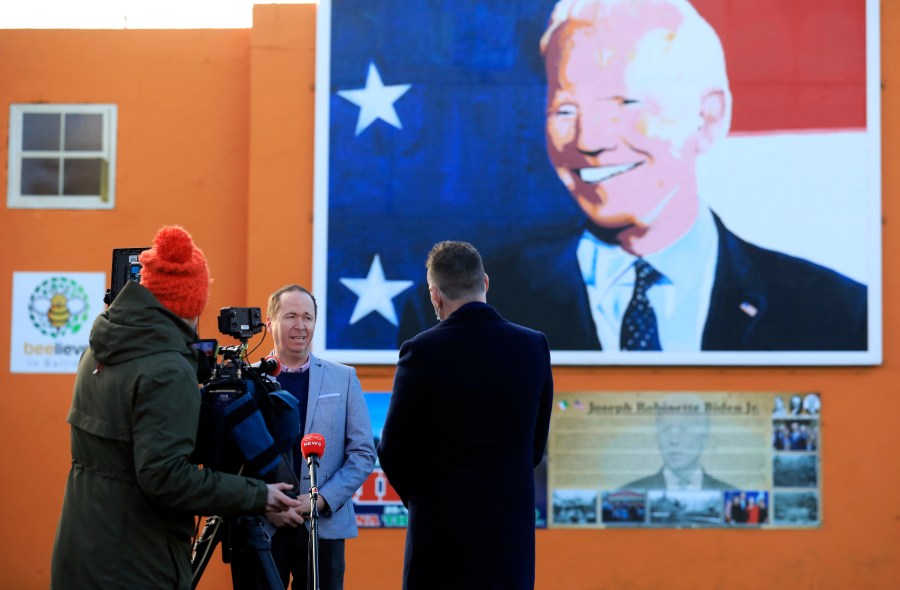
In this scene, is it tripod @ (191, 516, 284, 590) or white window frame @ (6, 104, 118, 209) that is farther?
white window frame @ (6, 104, 118, 209)

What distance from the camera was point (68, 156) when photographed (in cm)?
739

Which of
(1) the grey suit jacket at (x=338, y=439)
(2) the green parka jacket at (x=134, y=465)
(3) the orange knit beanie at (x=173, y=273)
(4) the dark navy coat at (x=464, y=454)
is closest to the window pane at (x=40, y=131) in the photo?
(1) the grey suit jacket at (x=338, y=439)

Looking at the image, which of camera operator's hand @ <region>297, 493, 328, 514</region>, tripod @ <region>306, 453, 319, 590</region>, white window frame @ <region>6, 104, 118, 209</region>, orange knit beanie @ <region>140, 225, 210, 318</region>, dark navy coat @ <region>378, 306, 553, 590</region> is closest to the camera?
orange knit beanie @ <region>140, 225, 210, 318</region>

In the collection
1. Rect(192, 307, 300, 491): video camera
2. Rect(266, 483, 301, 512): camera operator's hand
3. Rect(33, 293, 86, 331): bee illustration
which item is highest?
Rect(33, 293, 86, 331): bee illustration

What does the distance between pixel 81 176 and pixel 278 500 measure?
185 inches

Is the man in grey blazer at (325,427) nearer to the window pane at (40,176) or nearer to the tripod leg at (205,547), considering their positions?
the tripod leg at (205,547)

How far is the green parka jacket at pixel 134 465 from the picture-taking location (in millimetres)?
3139

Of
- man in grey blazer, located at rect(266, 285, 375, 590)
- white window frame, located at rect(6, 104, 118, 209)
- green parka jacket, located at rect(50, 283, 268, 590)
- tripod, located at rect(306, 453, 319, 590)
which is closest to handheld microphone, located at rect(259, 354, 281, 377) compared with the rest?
tripod, located at rect(306, 453, 319, 590)

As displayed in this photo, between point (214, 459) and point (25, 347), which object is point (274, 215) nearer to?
point (25, 347)

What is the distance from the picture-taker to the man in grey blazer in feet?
15.0

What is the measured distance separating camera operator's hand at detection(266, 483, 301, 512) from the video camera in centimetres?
8

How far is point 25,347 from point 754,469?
4.84m

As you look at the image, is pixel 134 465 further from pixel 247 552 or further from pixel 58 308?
pixel 58 308

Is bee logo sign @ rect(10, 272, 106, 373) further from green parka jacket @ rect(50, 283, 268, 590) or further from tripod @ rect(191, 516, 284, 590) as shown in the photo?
green parka jacket @ rect(50, 283, 268, 590)
